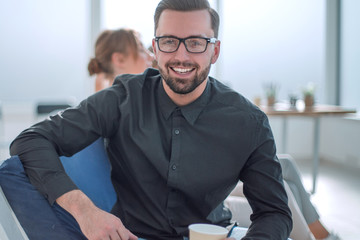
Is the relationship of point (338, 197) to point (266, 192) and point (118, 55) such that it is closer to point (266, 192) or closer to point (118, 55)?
point (118, 55)

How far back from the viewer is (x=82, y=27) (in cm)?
556

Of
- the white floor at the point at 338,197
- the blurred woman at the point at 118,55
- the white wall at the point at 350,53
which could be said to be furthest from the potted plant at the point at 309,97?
the blurred woman at the point at 118,55

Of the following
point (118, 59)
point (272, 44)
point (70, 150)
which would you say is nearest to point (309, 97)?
point (272, 44)

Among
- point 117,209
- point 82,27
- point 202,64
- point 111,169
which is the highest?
point 82,27

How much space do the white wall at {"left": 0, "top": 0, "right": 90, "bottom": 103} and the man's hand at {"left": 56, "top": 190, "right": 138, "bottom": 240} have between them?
456 cm

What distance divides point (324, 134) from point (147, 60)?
356 centimetres

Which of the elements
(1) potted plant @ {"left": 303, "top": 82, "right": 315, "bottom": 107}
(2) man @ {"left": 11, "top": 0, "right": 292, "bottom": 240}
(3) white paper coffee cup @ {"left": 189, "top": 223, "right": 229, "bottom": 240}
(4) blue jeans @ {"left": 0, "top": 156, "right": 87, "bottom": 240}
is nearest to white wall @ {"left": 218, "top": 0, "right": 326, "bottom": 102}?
(1) potted plant @ {"left": 303, "top": 82, "right": 315, "bottom": 107}

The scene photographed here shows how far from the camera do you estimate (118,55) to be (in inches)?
118

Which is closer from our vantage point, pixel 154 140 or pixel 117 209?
pixel 154 140

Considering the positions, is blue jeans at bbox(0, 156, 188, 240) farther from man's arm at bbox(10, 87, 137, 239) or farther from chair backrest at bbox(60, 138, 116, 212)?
chair backrest at bbox(60, 138, 116, 212)

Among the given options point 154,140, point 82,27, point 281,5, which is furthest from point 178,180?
point 281,5

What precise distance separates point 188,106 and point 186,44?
217 millimetres

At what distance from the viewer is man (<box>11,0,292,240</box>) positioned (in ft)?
4.39

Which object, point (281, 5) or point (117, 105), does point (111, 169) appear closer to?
point (117, 105)
